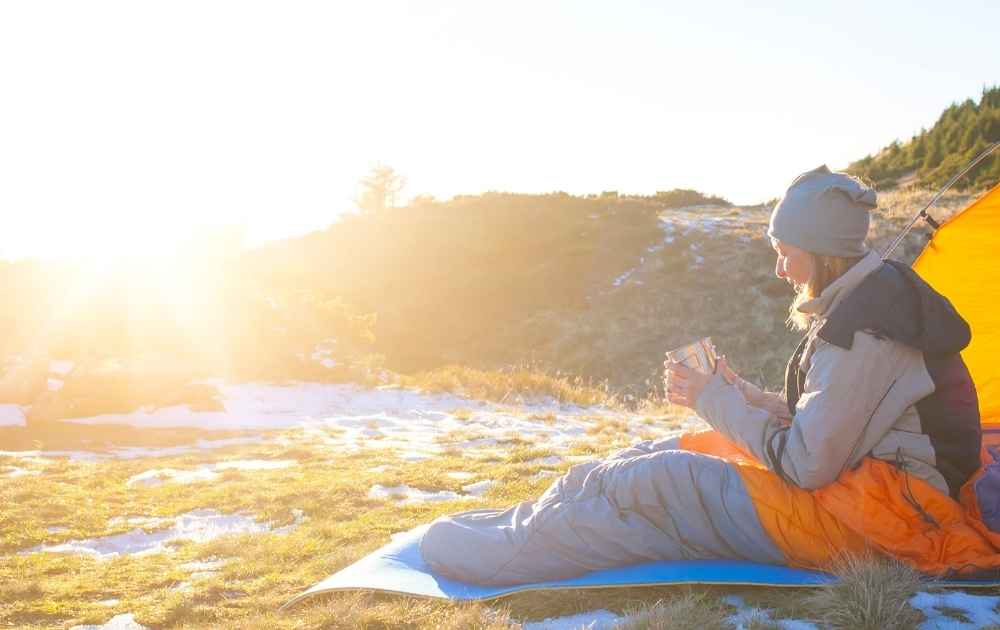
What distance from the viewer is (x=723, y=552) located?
3.49m

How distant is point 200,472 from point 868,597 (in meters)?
6.58

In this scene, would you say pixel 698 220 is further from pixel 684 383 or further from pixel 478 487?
pixel 684 383

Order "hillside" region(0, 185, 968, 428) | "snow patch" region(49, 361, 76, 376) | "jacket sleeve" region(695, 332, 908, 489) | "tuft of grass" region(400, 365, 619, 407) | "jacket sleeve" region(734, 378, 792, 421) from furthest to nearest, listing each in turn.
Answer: "hillside" region(0, 185, 968, 428), "tuft of grass" region(400, 365, 619, 407), "snow patch" region(49, 361, 76, 376), "jacket sleeve" region(734, 378, 792, 421), "jacket sleeve" region(695, 332, 908, 489)

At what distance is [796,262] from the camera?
3.20m

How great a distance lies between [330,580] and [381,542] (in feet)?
3.42

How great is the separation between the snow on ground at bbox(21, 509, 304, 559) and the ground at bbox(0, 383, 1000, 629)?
2cm

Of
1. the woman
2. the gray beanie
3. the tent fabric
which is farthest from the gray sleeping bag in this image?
the tent fabric

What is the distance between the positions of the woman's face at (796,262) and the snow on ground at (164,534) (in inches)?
158

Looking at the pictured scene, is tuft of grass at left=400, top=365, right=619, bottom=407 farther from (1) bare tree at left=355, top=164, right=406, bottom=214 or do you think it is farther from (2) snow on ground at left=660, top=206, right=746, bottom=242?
(1) bare tree at left=355, top=164, right=406, bottom=214

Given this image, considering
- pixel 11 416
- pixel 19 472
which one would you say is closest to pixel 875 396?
pixel 19 472

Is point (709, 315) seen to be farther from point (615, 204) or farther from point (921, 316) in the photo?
point (921, 316)

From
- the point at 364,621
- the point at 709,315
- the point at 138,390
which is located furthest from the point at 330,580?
the point at 709,315

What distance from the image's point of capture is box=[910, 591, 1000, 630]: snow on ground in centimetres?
296

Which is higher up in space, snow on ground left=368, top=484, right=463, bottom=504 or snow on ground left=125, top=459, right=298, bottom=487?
snow on ground left=368, top=484, right=463, bottom=504
